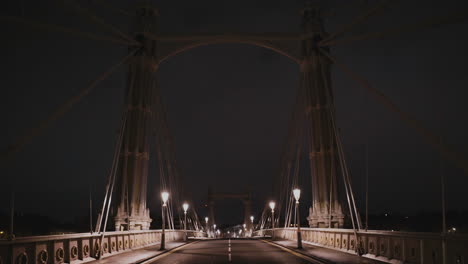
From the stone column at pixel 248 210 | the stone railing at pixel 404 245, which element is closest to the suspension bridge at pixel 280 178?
the stone railing at pixel 404 245

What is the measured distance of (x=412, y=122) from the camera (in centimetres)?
1232

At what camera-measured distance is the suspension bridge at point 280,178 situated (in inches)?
460

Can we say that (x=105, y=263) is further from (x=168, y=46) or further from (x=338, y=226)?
(x=168, y=46)

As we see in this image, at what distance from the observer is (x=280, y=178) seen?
35562mm

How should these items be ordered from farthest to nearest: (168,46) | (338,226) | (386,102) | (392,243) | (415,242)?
(168,46) < (338,226) < (386,102) < (392,243) < (415,242)

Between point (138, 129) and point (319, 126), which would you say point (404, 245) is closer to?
point (319, 126)

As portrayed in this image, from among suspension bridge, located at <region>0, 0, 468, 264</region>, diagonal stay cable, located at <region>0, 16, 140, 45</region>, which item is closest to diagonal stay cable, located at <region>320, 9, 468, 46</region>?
suspension bridge, located at <region>0, 0, 468, 264</region>

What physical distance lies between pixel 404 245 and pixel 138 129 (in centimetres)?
1564

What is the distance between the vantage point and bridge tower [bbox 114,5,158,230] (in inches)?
909

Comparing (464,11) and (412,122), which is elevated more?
(464,11)

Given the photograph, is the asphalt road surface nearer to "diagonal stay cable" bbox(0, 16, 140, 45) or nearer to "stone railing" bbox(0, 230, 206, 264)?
"stone railing" bbox(0, 230, 206, 264)

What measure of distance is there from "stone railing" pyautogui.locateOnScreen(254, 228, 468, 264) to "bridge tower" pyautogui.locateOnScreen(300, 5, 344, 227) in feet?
11.1

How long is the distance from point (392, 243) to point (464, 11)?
6554mm

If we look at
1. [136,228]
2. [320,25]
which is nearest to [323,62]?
[320,25]
